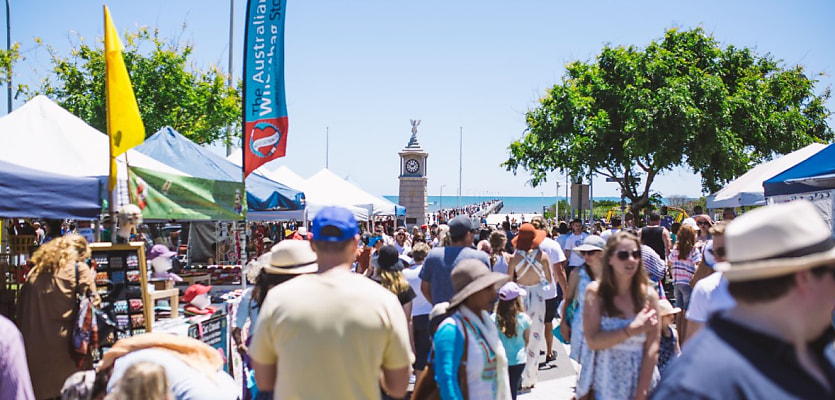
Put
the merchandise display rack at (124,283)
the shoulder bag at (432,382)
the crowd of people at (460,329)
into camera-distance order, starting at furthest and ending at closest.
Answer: the merchandise display rack at (124,283)
the shoulder bag at (432,382)
the crowd of people at (460,329)

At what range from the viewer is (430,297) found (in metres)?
6.17

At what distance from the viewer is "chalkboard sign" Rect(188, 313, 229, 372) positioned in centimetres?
566

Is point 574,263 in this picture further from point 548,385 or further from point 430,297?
point 430,297

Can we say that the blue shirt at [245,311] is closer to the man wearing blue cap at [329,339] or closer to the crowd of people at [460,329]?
the crowd of people at [460,329]

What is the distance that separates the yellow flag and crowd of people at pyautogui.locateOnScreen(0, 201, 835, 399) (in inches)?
41.1

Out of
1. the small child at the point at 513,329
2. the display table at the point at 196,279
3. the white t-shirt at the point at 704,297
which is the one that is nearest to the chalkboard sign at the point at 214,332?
the small child at the point at 513,329

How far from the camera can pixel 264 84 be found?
842 centimetres

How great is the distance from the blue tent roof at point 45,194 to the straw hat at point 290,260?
2901mm

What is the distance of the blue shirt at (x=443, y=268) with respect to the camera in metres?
5.95

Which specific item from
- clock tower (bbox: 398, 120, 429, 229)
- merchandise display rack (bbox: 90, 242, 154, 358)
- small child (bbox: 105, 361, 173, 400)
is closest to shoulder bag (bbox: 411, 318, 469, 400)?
small child (bbox: 105, 361, 173, 400)

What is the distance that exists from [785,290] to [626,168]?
23.1 m

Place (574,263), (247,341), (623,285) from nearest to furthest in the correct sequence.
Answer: (623,285) → (247,341) → (574,263)

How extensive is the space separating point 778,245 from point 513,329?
10.3ft

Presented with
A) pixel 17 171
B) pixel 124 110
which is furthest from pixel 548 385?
pixel 17 171
